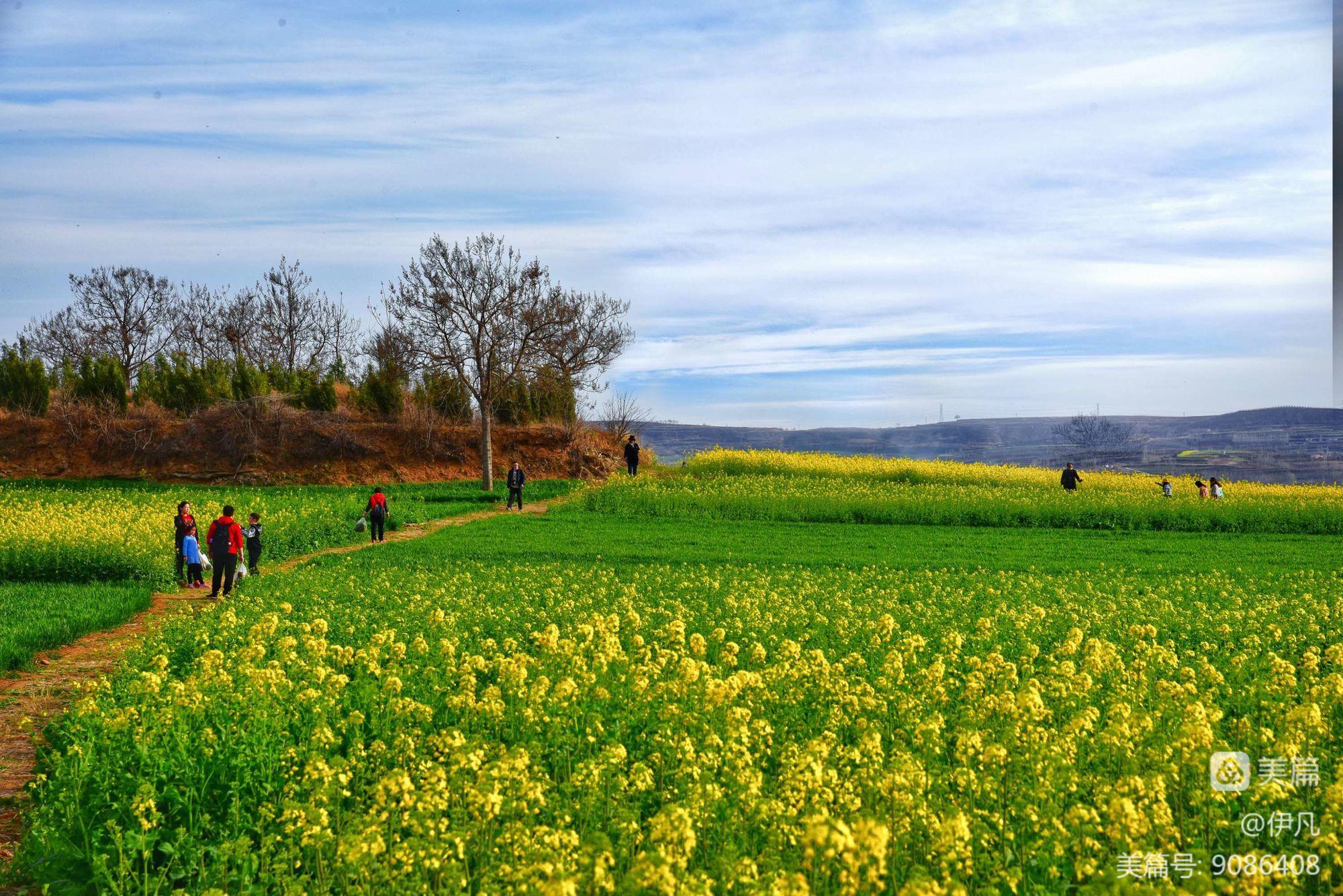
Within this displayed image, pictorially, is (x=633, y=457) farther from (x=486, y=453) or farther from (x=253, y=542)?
(x=253, y=542)

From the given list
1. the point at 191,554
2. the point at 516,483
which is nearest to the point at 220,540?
the point at 191,554

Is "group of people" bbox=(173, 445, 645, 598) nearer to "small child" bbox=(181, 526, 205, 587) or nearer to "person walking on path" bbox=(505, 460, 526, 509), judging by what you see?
"small child" bbox=(181, 526, 205, 587)

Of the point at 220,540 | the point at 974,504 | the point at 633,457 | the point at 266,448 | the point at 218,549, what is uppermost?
the point at 266,448

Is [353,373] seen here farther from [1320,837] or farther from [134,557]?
[1320,837]

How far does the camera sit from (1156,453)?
68.6 metres

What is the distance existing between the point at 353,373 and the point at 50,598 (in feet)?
197

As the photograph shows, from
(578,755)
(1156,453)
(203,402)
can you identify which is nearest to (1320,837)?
(578,755)

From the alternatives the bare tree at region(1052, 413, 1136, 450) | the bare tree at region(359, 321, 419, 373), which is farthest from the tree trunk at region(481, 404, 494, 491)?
the bare tree at region(1052, 413, 1136, 450)

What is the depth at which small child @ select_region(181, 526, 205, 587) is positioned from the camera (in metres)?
19.4

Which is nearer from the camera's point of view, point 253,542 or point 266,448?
point 253,542

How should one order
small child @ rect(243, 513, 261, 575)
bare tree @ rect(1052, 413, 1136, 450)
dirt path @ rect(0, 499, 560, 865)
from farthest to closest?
1. bare tree @ rect(1052, 413, 1136, 450)
2. small child @ rect(243, 513, 261, 575)
3. dirt path @ rect(0, 499, 560, 865)

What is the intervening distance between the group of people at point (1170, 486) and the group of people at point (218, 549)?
30434 millimetres

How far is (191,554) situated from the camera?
63.6 feet

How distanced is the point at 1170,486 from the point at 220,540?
34870 mm
